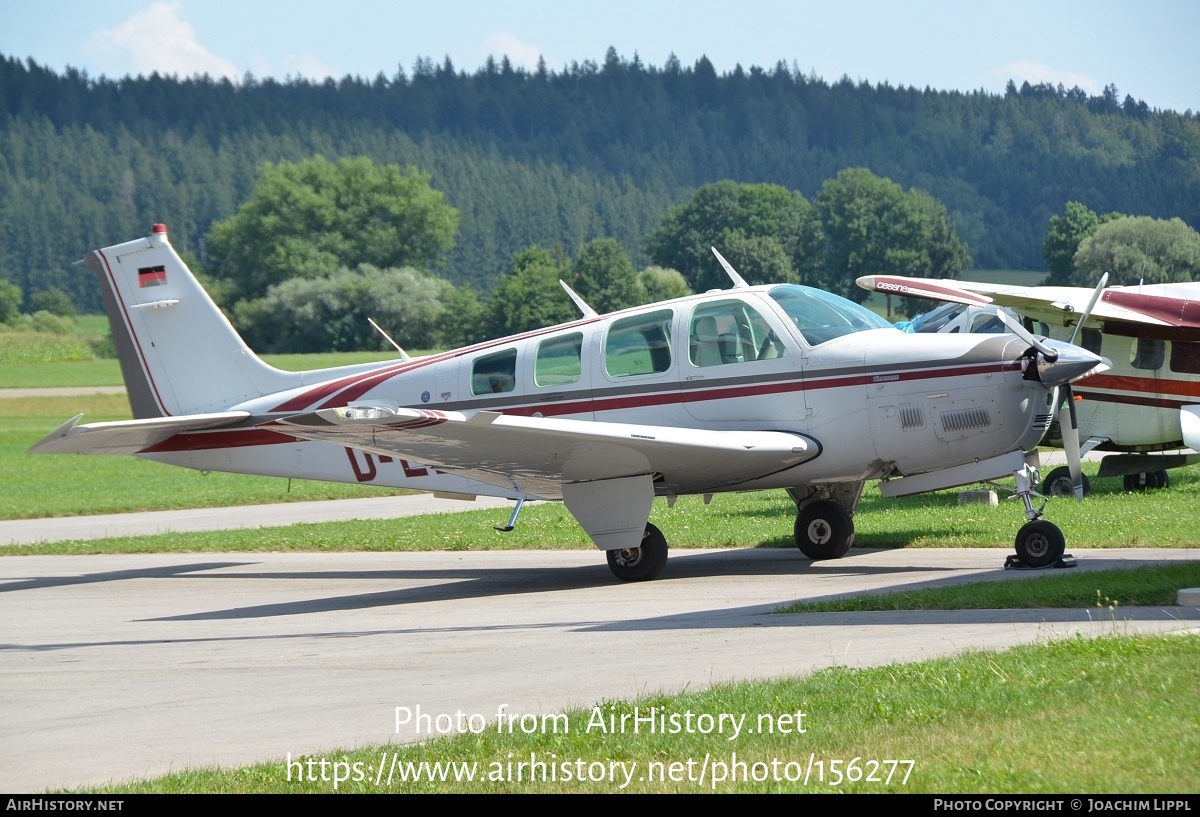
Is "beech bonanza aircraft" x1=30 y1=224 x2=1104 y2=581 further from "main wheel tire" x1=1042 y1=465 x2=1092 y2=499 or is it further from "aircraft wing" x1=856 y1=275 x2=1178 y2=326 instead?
"main wheel tire" x1=1042 y1=465 x2=1092 y2=499

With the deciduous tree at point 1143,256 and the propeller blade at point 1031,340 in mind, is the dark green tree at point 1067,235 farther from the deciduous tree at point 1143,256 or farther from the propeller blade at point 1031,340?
the propeller blade at point 1031,340

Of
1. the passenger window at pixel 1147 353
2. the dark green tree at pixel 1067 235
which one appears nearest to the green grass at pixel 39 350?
the passenger window at pixel 1147 353

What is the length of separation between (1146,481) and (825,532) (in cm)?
705

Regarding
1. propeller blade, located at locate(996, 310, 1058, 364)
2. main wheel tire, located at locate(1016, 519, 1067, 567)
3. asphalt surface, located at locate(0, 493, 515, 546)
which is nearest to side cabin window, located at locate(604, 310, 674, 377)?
propeller blade, located at locate(996, 310, 1058, 364)

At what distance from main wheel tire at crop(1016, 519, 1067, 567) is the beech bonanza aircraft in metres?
0.02

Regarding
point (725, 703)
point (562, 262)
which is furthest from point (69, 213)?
point (725, 703)

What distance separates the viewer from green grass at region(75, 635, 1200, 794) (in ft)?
16.8

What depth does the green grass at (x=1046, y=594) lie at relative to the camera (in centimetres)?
928

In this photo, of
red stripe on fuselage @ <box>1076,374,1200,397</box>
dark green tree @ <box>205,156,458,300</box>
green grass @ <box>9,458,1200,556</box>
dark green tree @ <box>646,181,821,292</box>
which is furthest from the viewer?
dark green tree @ <box>646,181,821,292</box>

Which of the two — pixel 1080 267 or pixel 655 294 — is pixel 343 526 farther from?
pixel 655 294

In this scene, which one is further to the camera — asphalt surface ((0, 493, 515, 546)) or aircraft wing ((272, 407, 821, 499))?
asphalt surface ((0, 493, 515, 546))

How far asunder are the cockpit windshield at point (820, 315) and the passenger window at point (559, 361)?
2.05 metres

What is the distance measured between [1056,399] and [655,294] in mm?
89196
